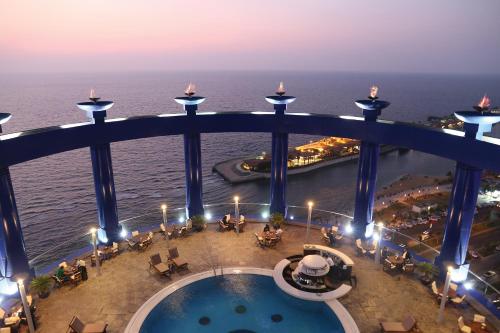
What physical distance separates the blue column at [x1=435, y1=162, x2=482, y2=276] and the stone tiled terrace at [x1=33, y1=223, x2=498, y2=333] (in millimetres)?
2271

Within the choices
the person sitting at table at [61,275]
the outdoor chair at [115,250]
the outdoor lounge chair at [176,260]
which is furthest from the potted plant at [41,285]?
the outdoor lounge chair at [176,260]

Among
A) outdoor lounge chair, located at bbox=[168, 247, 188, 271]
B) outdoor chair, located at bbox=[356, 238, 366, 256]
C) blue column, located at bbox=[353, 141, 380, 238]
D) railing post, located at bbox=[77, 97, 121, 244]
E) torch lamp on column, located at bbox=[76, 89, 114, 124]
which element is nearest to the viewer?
outdoor lounge chair, located at bbox=[168, 247, 188, 271]

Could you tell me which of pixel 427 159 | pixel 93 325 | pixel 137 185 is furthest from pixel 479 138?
pixel 427 159

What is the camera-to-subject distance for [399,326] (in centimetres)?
1401

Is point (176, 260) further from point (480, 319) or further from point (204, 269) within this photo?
point (480, 319)

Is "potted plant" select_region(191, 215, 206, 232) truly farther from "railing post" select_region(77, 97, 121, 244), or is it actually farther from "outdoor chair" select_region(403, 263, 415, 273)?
"outdoor chair" select_region(403, 263, 415, 273)

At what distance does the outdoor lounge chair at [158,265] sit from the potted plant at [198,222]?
4276 mm

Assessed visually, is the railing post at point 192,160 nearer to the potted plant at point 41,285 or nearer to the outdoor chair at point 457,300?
the potted plant at point 41,285

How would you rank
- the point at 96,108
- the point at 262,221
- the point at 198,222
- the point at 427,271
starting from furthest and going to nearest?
1. the point at 262,221
2. the point at 198,222
3. the point at 96,108
4. the point at 427,271

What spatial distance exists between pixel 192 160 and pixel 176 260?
6.68 m

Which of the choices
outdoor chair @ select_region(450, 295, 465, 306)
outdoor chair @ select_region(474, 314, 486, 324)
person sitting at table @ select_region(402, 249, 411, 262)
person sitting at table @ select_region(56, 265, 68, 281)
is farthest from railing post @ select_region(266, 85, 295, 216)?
person sitting at table @ select_region(56, 265, 68, 281)

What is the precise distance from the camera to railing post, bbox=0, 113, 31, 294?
1602cm

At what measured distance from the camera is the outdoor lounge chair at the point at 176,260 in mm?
18516

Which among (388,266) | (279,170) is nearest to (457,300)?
(388,266)
